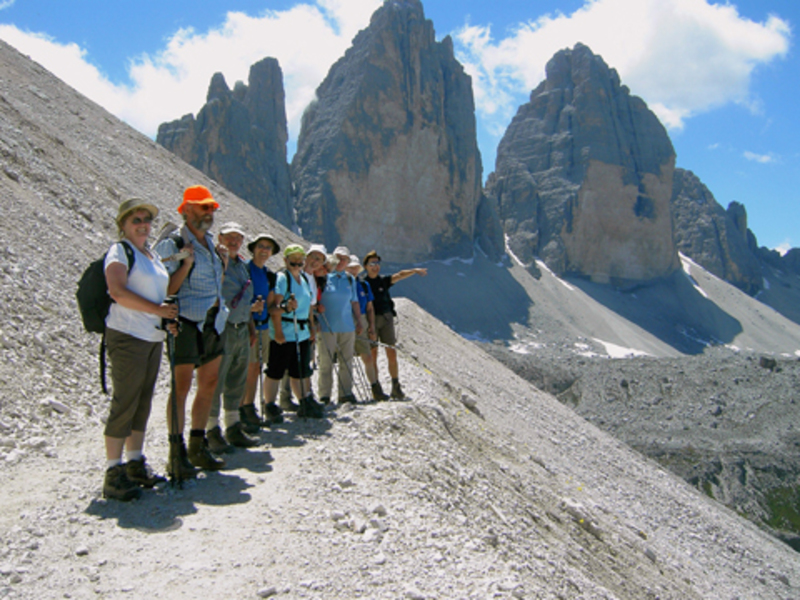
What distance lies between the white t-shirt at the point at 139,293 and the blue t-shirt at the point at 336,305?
3477 millimetres

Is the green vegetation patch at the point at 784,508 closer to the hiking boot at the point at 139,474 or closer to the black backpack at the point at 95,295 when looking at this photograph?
the hiking boot at the point at 139,474

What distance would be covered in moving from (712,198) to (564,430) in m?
108

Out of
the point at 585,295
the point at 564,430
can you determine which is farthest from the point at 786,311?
the point at 564,430

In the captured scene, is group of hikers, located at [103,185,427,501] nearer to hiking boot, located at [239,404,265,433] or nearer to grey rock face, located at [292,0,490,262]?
hiking boot, located at [239,404,265,433]

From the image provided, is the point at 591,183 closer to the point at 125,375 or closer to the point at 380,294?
the point at 380,294

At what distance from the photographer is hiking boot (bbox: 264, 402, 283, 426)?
254 inches

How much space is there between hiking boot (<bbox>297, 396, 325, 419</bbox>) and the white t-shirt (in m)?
2.65

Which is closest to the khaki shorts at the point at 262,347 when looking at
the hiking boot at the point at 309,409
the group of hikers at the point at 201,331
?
the group of hikers at the point at 201,331

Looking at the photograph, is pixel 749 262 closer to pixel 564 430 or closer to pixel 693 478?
pixel 693 478

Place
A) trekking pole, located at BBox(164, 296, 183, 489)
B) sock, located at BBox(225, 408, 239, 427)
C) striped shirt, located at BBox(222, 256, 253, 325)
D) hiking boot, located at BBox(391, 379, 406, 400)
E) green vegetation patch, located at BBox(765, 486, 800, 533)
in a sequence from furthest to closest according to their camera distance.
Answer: green vegetation patch, located at BBox(765, 486, 800, 533)
hiking boot, located at BBox(391, 379, 406, 400)
sock, located at BBox(225, 408, 239, 427)
striped shirt, located at BBox(222, 256, 253, 325)
trekking pole, located at BBox(164, 296, 183, 489)

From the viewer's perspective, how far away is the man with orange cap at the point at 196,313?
4492 mm

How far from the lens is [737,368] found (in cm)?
3366

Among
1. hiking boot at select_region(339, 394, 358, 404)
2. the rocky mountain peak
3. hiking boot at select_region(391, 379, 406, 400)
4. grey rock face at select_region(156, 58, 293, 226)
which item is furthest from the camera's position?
the rocky mountain peak

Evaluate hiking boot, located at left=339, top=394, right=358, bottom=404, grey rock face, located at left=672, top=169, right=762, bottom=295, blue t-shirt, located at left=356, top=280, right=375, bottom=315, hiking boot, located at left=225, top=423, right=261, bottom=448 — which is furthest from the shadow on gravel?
grey rock face, located at left=672, top=169, right=762, bottom=295
